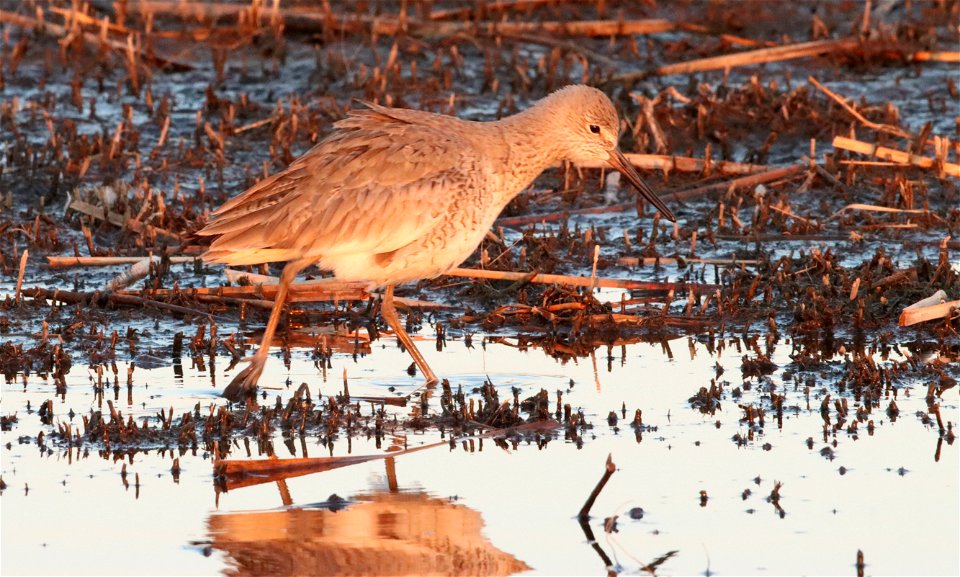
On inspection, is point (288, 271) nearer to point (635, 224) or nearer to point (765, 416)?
Answer: point (765, 416)

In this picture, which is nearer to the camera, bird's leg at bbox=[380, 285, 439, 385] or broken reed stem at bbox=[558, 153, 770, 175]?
bird's leg at bbox=[380, 285, 439, 385]

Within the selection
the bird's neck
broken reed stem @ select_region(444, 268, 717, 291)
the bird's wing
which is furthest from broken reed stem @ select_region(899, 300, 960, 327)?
the bird's wing

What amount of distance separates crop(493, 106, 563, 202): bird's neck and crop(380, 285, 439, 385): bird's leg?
782 millimetres

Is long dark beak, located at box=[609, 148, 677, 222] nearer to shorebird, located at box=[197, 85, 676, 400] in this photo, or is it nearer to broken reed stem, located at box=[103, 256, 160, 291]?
shorebird, located at box=[197, 85, 676, 400]

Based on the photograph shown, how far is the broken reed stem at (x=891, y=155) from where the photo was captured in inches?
382

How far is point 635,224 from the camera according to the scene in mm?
9648

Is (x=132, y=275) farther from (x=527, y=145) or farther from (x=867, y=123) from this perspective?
(x=867, y=123)

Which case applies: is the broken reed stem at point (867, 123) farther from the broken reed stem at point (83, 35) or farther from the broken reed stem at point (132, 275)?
the broken reed stem at point (83, 35)

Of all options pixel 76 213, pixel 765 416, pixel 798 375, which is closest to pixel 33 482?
pixel 765 416

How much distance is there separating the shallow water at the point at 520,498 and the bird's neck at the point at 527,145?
101 cm

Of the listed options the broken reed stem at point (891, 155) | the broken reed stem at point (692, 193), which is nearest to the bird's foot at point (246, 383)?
the broken reed stem at point (692, 193)

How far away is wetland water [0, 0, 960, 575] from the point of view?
5.10 meters

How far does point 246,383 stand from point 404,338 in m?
0.86

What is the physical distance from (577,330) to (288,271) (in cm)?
164
